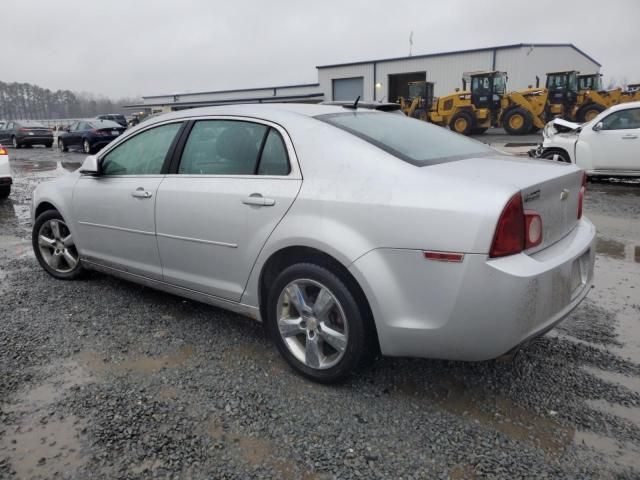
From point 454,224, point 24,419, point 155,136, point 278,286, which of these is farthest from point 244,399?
point 155,136

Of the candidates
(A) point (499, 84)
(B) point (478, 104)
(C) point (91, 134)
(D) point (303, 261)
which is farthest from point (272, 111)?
(A) point (499, 84)

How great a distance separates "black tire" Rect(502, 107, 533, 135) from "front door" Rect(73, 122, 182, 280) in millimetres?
21509

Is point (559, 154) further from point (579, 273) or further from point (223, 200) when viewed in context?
point (223, 200)

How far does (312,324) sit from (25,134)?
27036 mm

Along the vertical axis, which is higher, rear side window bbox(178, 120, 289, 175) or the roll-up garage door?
the roll-up garage door

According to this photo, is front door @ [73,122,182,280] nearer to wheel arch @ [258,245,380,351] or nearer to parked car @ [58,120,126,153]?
wheel arch @ [258,245,380,351]

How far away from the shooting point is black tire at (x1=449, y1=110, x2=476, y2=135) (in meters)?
23.3

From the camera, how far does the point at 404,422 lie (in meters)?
2.48

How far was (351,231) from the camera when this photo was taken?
98.0 inches

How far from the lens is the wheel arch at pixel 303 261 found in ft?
8.40

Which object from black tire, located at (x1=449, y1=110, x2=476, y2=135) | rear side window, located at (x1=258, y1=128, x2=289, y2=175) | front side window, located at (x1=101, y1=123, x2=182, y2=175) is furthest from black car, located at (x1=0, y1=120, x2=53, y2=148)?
rear side window, located at (x1=258, y1=128, x2=289, y2=175)

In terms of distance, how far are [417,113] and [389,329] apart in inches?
975

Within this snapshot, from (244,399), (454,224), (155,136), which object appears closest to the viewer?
(454,224)

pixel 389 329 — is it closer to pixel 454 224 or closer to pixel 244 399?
pixel 454 224
